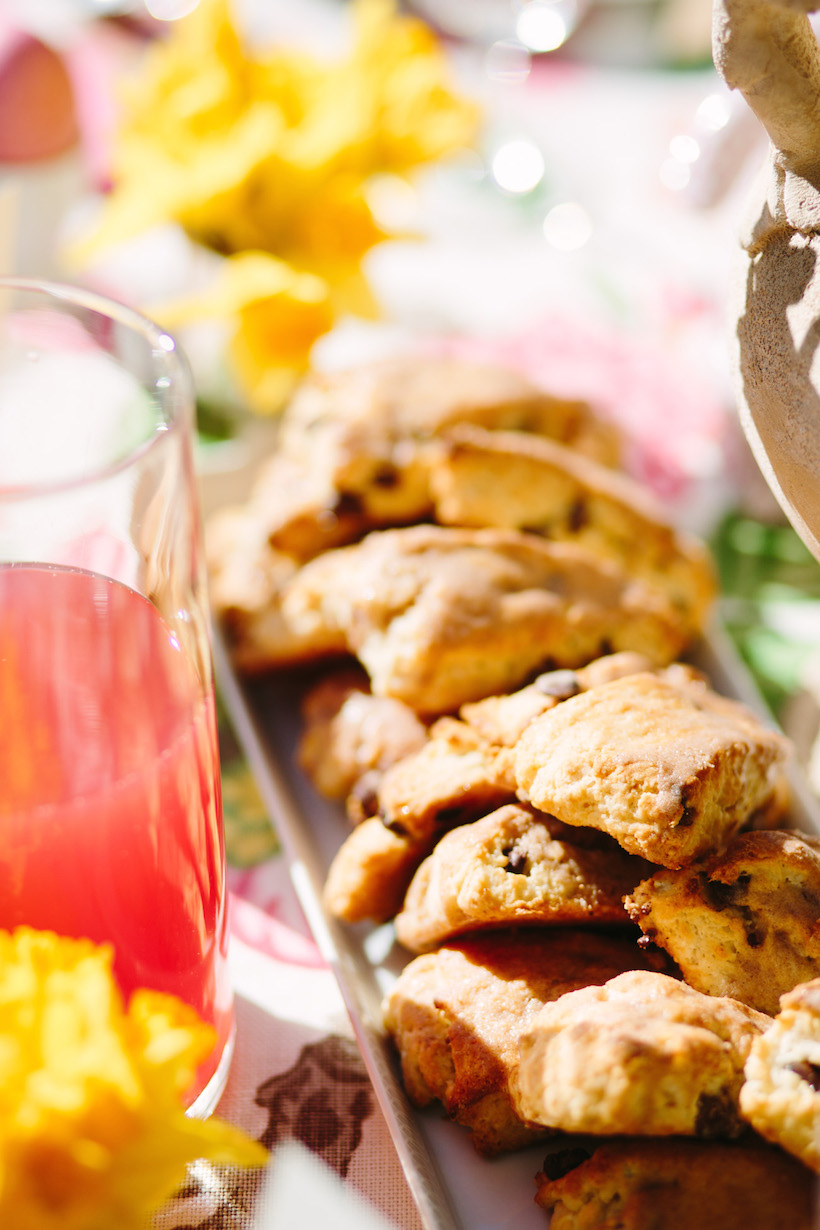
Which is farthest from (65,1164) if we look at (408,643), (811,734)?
(811,734)

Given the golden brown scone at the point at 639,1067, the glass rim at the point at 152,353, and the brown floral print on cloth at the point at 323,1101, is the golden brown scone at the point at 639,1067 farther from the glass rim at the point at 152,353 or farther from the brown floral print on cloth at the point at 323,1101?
the glass rim at the point at 152,353

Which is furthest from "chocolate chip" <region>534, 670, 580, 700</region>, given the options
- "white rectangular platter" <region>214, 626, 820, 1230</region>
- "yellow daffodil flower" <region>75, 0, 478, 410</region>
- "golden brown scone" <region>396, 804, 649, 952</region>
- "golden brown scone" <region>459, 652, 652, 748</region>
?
"yellow daffodil flower" <region>75, 0, 478, 410</region>

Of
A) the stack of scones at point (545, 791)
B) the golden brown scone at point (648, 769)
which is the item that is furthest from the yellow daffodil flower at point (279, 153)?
the golden brown scone at point (648, 769)

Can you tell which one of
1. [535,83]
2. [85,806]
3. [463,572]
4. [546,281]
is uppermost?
[535,83]

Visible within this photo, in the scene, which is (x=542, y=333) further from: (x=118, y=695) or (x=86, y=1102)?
(x=86, y=1102)

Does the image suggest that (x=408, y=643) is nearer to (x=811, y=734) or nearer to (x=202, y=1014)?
(x=202, y=1014)

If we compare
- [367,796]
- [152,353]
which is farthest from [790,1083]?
[152,353]

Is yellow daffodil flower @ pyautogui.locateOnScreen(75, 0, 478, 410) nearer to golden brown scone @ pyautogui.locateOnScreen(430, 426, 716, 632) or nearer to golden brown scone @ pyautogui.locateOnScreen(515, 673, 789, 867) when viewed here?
golden brown scone @ pyautogui.locateOnScreen(430, 426, 716, 632)
